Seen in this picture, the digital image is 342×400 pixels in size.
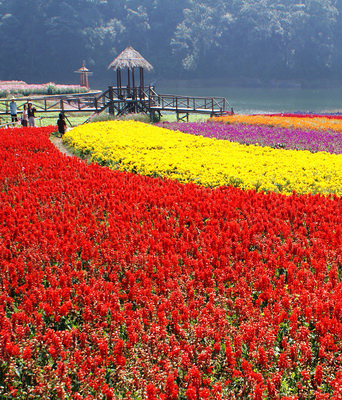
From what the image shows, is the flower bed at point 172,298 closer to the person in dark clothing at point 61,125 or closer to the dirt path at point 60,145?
the dirt path at point 60,145

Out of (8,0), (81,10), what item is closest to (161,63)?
(81,10)

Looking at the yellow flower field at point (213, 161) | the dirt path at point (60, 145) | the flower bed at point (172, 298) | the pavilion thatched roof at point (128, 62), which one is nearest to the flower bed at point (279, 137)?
the yellow flower field at point (213, 161)

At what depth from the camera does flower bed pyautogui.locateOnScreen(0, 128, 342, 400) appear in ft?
11.6

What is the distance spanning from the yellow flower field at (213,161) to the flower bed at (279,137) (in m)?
1.65

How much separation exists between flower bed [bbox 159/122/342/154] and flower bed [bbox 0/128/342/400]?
23.2ft

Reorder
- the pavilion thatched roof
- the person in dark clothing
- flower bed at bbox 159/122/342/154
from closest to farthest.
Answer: flower bed at bbox 159/122/342/154
the person in dark clothing
the pavilion thatched roof

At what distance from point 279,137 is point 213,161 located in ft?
19.9

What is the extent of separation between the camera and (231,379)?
3574 mm

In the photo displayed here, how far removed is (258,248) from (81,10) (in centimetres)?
7432

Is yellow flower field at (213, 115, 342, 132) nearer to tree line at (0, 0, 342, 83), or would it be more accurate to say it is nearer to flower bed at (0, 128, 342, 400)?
flower bed at (0, 128, 342, 400)

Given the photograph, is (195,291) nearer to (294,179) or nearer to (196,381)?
(196,381)

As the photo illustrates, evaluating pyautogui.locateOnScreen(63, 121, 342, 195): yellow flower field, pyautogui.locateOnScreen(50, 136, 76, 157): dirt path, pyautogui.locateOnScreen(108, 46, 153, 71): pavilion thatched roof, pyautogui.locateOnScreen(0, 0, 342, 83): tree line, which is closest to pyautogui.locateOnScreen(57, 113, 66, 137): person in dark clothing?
pyautogui.locateOnScreen(50, 136, 76, 157): dirt path

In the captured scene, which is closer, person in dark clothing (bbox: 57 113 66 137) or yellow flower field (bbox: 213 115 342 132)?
person in dark clothing (bbox: 57 113 66 137)

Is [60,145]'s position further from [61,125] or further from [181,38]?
[181,38]
